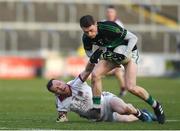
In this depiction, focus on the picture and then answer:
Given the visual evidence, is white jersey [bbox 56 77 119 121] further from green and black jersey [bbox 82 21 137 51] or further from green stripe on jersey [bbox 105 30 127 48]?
green stripe on jersey [bbox 105 30 127 48]

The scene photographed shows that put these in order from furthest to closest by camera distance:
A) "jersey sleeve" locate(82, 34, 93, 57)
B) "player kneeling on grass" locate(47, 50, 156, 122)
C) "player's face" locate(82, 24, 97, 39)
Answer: "player kneeling on grass" locate(47, 50, 156, 122) < "jersey sleeve" locate(82, 34, 93, 57) < "player's face" locate(82, 24, 97, 39)

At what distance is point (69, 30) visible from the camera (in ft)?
141

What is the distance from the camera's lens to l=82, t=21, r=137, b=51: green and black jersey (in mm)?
10461

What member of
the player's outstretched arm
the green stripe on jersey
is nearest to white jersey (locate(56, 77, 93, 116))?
the player's outstretched arm

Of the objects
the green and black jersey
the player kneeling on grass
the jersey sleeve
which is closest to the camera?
the green and black jersey

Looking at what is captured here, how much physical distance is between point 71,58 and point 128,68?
2524 centimetres

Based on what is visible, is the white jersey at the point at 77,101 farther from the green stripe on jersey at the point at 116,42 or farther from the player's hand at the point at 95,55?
the green stripe on jersey at the point at 116,42

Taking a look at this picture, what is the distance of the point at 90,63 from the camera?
10.9m

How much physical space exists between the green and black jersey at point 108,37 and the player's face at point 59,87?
658mm

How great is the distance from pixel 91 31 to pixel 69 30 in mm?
32704

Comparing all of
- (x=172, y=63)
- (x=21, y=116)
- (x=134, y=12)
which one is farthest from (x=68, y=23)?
(x=21, y=116)

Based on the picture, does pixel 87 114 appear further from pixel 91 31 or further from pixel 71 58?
pixel 71 58

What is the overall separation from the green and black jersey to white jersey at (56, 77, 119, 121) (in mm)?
612

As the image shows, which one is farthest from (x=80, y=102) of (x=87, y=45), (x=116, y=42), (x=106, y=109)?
(x=116, y=42)
